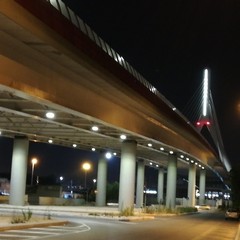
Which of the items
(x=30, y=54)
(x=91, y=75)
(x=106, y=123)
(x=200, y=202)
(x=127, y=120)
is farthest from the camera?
(x=200, y=202)

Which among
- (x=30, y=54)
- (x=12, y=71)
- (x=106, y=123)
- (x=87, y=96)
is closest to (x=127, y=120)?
(x=106, y=123)

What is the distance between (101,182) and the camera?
78.8m

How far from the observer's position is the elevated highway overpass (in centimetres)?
2383

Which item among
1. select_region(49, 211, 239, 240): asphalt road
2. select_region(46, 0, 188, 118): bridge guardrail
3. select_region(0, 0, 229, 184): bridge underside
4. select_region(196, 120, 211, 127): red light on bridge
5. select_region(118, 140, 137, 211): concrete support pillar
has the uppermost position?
select_region(196, 120, 211, 127): red light on bridge

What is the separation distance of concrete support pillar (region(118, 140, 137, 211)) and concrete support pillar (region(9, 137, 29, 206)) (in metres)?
11.2

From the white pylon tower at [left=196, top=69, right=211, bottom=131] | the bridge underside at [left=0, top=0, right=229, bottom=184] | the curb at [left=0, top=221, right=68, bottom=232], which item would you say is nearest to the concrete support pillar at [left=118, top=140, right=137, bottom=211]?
the bridge underside at [left=0, top=0, right=229, bottom=184]

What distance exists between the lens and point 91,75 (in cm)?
3228

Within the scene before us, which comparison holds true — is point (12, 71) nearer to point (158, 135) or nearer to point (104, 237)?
point (104, 237)

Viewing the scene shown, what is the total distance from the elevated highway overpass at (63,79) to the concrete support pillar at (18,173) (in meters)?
6.80

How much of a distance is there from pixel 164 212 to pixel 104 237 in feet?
107

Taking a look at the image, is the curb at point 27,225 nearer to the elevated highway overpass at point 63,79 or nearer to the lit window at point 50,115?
the elevated highway overpass at point 63,79

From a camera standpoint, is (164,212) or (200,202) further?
(200,202)

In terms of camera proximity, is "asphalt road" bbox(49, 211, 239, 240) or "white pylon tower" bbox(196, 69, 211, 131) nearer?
"asphalt road" bbox(49, 211, 239, 240)

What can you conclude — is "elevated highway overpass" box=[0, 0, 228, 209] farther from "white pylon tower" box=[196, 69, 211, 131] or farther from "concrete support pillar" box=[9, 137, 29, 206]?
"white pylon tower" box=[196, 69, 211, 131]
